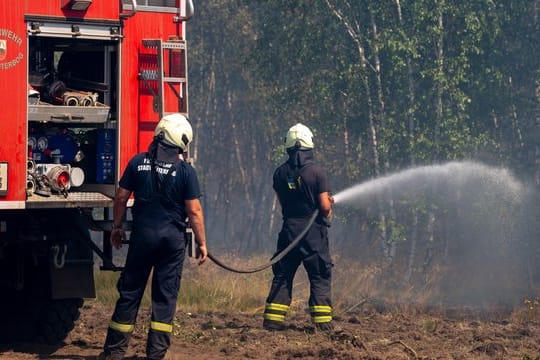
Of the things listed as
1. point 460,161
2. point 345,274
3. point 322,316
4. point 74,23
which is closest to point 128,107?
point 74,23

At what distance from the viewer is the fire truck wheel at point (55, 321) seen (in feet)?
30.5

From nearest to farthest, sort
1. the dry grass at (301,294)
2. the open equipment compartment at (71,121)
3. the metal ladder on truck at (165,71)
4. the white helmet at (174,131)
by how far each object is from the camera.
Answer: the white helmet at (174,131)
the open equipment compartment at (71,121)
the metal ladder on truck at (165,71)
the dry grass at (301,294)

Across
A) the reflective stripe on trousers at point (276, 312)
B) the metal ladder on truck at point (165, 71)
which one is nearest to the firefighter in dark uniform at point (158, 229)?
the metal ladder on truck at point (165, 71)

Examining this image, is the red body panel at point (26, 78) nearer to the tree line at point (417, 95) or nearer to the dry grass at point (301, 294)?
the dry grass at point (301, 294)

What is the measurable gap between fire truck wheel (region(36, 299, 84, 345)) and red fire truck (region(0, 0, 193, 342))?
1 cm

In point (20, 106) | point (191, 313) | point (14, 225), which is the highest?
point (20, 106)

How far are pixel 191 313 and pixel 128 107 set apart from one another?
11.1 ft

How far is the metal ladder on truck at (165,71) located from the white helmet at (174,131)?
1.45 feet

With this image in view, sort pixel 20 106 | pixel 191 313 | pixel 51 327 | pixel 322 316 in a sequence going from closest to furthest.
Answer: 1. pixel 20 106
2. pixel 51 327
3. pixel 322 316
4. pixel 191 313

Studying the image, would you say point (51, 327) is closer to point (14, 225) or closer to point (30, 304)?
point (30, 304)

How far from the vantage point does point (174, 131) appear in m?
7.99

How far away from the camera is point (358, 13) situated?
19469 mm

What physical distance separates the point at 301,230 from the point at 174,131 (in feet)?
8.81

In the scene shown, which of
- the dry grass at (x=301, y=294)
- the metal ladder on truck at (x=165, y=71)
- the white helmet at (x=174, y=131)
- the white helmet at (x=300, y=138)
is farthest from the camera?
the dry grass at (x=301, y=294)
